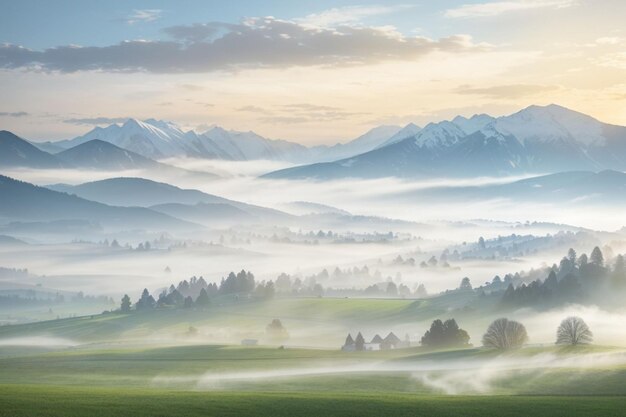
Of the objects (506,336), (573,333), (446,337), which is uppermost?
(573,333)

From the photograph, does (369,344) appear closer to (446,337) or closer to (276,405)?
(446,337)

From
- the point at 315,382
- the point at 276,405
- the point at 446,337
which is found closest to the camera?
the point at 276,405

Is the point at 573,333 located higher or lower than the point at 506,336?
higher

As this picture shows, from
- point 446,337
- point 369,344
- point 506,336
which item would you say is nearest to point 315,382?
point 506,336

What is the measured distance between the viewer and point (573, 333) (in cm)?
12962

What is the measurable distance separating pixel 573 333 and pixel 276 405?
68.3 m

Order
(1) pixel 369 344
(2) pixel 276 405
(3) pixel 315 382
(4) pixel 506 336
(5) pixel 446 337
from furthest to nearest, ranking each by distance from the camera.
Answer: (1) pixel 369 344 → (5) pixel 446 337 → (4) pixel 506 336 → (3) pixel 315 382 → (2) pixel 276 405

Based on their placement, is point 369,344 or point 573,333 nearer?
point 573,333

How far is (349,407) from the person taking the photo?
7831 centimetres

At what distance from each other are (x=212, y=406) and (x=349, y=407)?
13106 millimetres

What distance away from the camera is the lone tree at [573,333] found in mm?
129875

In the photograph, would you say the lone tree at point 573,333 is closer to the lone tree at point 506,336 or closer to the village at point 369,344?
the lone tree at point 506,336

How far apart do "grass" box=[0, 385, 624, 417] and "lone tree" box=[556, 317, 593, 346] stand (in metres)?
48.3

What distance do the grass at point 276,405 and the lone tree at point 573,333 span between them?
48.3m
